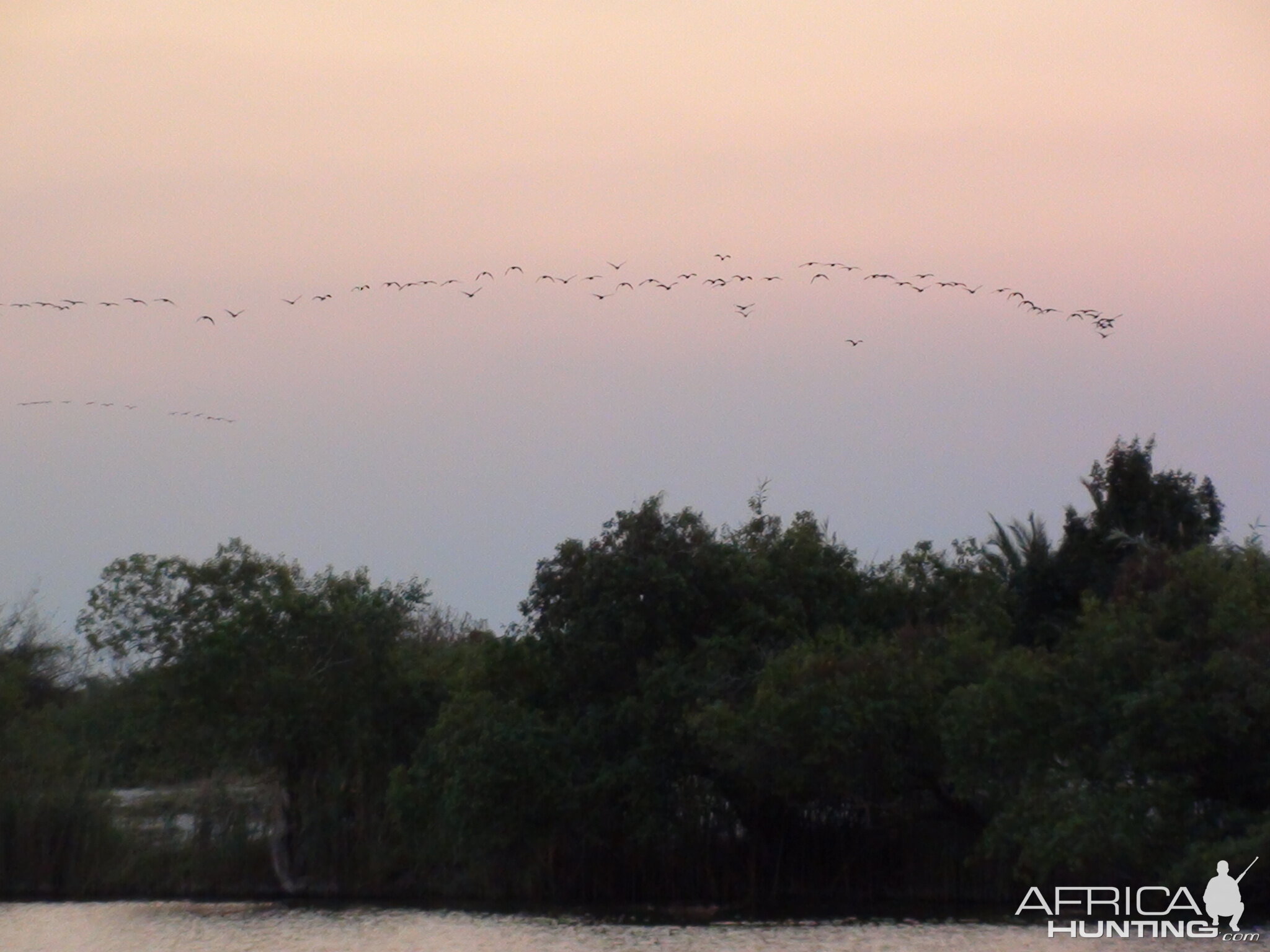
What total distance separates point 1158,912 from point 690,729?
31.7ft

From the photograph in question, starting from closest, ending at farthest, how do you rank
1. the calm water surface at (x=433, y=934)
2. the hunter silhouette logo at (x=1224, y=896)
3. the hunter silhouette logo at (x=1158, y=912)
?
1. the hunter silhouette logo at (x=1224, y=896)
2. the hunter silhouette logo at (x=1158, y=912)
3. the calm water surface at (x=433, y=934)

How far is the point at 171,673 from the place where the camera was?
1404 inches

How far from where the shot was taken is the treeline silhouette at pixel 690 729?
79.9 feet

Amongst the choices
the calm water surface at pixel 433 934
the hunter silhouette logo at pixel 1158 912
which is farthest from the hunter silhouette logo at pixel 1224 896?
the calm water surface at pixel 433 934

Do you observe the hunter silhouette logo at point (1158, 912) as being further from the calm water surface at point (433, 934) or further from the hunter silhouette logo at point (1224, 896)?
the calm water surface at point (433, 934)

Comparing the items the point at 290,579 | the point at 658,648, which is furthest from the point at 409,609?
the point at 658,648

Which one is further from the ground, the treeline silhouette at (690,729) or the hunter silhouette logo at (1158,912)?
the treeline silhouette at (690,729)

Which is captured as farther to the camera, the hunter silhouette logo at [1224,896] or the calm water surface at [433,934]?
the calm water surface at [433,934]

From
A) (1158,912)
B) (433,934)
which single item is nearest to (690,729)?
(433,934)

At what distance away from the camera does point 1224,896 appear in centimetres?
2298

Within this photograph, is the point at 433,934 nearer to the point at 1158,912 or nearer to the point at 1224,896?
the point at 1158,912

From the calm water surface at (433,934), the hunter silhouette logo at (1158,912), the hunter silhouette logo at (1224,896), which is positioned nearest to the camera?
the hunter silhouette logo at (1224,896)

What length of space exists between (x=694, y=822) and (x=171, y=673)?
1248 centimetres

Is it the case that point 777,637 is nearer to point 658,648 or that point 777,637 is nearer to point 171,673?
point 658,648
